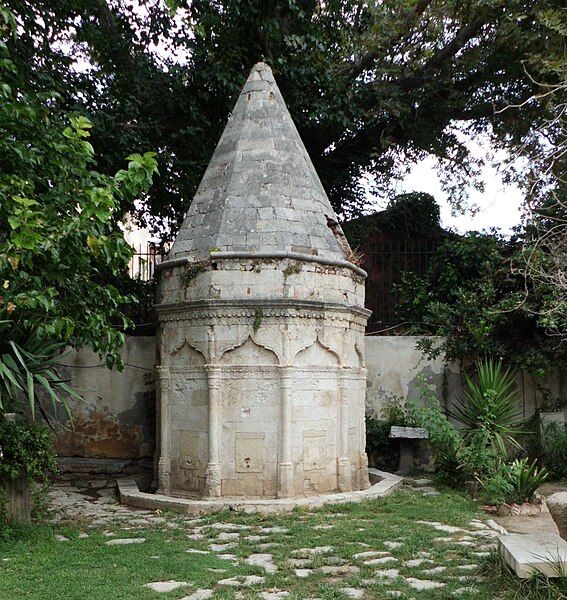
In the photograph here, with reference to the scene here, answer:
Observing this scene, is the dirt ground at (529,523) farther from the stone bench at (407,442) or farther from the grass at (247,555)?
the stone bench at (407,442)

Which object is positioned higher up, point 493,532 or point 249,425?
point 249,425

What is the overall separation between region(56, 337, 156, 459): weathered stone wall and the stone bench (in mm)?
3915

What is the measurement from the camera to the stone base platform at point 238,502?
25.6ft

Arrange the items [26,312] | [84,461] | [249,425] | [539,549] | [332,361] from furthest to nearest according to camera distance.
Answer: [84,461] < [332,361] < [249,425] < [26,312] < [539,549]

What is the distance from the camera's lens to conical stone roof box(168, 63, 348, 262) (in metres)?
8.71

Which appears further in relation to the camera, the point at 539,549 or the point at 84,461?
the point at 84,461

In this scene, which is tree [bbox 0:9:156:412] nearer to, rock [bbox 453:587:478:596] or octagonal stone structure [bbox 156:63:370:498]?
octagonal stone structure [bbox 156:63:370:498]

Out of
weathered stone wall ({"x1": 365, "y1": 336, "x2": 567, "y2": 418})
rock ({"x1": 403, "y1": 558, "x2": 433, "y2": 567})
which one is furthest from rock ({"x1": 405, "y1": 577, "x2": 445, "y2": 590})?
weathered stone wall ({"x1": 365, "y1": 336, "x2": 567, "y2": 418})

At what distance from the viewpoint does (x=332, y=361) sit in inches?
350

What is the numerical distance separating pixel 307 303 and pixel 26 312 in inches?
134

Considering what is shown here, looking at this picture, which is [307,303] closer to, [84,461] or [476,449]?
[476,449]

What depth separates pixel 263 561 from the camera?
5652 millimetres

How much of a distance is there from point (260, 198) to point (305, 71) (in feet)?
20.4

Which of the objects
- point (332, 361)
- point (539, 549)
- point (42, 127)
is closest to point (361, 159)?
point (332, 361)
